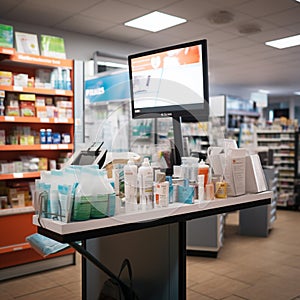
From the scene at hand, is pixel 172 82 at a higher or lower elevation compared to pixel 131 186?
higher

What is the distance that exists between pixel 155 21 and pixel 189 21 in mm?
502

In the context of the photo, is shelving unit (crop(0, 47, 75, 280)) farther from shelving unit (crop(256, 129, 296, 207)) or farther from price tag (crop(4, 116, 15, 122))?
shelving unit (crop(256, 129, 296, 207))

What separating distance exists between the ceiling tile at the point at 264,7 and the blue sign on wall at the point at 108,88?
1.79 meters

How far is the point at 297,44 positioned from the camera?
23.3 ft

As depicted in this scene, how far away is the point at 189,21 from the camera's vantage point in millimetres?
5637

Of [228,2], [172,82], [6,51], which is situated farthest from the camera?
[228,2]

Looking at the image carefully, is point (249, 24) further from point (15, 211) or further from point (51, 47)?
point (15, 211)

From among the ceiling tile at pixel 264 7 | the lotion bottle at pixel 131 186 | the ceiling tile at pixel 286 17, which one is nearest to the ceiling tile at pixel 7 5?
the ceiling tile at pixel 264 7

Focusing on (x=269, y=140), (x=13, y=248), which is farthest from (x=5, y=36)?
(x=269, y=140)

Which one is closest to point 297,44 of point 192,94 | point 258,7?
point 258,7

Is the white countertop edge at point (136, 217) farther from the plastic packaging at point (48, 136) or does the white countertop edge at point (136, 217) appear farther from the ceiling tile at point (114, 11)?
the ceiling tile at point (114, 11)

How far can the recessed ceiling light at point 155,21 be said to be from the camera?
5457mm

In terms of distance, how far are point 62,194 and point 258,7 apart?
14.0 feet

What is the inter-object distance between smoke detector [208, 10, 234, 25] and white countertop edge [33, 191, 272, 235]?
3.59 metres
